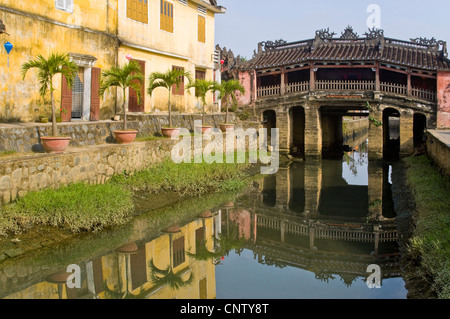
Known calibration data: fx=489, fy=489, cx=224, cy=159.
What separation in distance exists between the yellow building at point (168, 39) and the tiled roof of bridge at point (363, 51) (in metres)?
5.23

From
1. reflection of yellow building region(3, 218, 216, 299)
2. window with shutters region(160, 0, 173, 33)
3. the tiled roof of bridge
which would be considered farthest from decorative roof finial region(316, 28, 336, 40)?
reflection of yellow building region(3, 218, 216, 299)

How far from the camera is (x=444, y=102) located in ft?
78.9

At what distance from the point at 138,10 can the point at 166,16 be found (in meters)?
2.05

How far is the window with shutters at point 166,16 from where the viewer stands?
20062 millimetres

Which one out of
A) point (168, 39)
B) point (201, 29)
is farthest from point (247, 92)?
point (168, 39)

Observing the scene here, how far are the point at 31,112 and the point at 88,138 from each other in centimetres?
192

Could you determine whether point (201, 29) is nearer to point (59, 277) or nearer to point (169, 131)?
point (169, 131)

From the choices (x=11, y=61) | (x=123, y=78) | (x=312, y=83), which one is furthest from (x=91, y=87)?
(x=312, y=83)

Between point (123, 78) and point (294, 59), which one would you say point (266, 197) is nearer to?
point (123, 78)

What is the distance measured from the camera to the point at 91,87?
1641 centimetres

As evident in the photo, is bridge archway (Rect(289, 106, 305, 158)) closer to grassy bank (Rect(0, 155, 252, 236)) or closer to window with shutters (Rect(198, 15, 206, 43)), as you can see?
window with shutters (Rect(198, 15, 206, 43))

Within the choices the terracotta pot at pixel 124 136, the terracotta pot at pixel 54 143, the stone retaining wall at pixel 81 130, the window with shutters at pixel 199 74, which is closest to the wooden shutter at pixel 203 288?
the terracotta pot at pixel 54 143

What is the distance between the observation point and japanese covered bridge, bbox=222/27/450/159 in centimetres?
2461

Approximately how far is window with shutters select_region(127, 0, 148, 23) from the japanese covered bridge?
1028 cm
